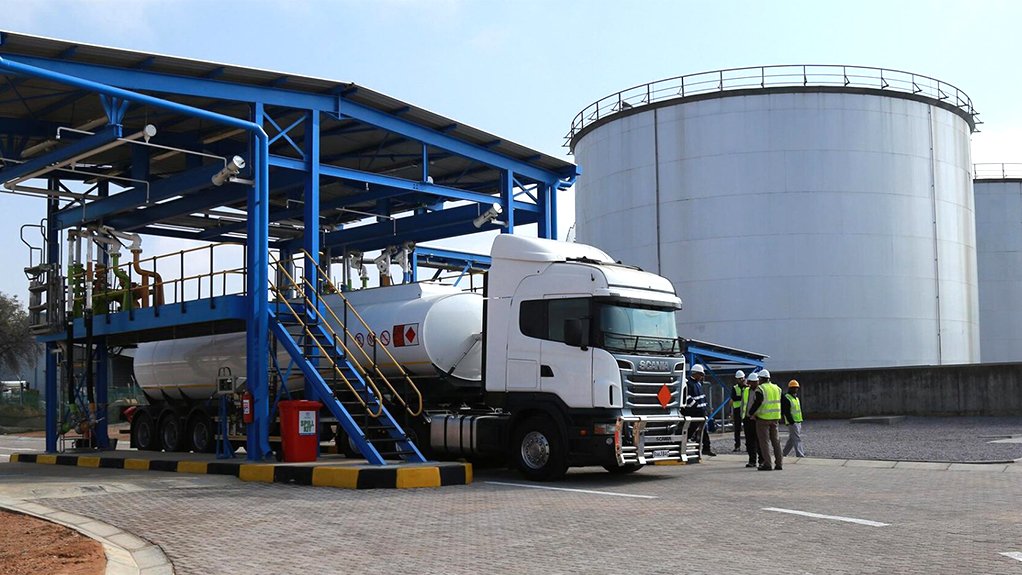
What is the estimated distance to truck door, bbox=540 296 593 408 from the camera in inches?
627

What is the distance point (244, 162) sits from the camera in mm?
19844

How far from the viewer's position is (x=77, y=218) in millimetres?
24375

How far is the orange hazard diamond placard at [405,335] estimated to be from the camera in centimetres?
1892

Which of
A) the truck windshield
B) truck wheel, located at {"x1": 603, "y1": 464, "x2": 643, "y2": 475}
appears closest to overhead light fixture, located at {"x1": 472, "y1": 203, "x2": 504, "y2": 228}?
the truck windshield

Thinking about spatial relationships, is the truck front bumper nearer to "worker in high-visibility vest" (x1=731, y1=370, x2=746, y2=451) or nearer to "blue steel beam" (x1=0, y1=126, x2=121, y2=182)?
"worker in high-visibility vest" (x1=731, y1=370, x2=746, y2=451)

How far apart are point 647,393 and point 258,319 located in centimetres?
737

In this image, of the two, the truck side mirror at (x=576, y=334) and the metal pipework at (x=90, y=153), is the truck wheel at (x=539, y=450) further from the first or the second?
the metal pipework at (x=90, y=153)

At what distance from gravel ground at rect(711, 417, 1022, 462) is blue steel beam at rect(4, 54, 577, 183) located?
28.9ft

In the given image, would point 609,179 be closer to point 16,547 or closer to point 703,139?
point 703,139

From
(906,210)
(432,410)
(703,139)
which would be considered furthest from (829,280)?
(432,410)

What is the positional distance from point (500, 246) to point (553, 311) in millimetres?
1737

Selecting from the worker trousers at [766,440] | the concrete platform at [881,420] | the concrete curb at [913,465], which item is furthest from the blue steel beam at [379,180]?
the concrete platform at [881,420]

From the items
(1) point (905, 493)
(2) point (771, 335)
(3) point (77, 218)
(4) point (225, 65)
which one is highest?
(4) point (225, 65)

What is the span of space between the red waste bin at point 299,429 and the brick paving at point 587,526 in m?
2.07
